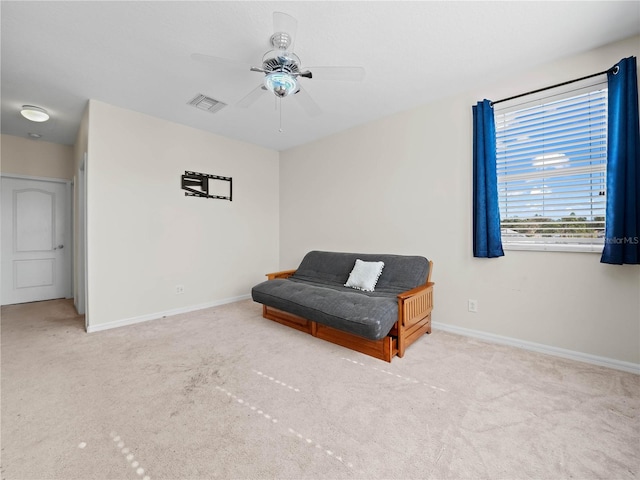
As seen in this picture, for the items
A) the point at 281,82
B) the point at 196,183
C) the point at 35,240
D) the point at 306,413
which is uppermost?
the point at 281,82

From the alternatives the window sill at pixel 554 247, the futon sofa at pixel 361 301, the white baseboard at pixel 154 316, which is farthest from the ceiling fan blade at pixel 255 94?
the white baseboard at pixel 154 316

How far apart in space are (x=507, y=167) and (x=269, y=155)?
3514mm

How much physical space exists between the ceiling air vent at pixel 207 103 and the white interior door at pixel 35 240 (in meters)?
3.14

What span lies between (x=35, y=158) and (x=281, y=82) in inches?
183

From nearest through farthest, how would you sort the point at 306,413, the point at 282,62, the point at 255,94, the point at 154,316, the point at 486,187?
the point at 306,413, the point at 282,62, the point at 255,94, the point at 486,187, the point at 154,316

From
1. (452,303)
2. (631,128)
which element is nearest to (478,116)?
(631,128)

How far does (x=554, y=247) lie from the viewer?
2387 mm

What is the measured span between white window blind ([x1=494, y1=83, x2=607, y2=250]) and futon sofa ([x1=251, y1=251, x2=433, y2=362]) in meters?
1.02

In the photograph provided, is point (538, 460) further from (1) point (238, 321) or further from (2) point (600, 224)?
(1) point (238, 321)

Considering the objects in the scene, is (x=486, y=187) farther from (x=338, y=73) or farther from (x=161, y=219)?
(x=161, y=219)

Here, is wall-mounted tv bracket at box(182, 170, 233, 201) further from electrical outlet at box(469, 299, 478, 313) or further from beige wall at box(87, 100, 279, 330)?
electrical outlet at box(469, 299, 478, 313)

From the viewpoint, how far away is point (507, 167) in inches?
105

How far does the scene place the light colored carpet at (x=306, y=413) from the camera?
1298mm

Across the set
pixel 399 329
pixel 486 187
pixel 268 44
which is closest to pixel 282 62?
pixel 268 44
